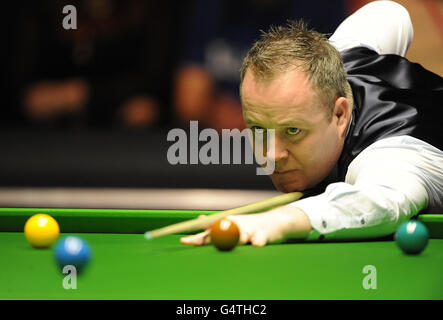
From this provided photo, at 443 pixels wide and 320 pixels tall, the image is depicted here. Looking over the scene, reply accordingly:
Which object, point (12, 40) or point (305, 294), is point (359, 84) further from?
point (12, 40)

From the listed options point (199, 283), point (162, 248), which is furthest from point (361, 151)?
point (199, 283)

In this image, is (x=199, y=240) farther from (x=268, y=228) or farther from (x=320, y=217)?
(x=320, y=217)

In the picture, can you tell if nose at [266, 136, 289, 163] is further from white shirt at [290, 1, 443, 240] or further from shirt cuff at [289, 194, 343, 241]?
shirt cuff at [289, 194, 343, 241]

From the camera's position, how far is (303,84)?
10.6 ft

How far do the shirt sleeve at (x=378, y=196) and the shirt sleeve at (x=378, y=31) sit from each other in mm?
1293

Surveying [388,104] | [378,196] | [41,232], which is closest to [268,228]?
[378,196]

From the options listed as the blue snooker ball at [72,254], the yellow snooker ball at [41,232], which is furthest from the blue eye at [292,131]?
the blue snooker ball at [72,254]

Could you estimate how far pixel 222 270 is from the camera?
229 cm

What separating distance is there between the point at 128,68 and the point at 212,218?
31.5 feet

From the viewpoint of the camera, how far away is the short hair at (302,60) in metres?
3.22

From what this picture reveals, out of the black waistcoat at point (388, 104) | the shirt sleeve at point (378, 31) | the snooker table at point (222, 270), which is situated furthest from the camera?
the shirt sleeve at point (378, 31)

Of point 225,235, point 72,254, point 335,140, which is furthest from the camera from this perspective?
point 335,140

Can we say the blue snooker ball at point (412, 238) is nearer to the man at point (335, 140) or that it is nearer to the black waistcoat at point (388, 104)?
the man at point (335, 140)
